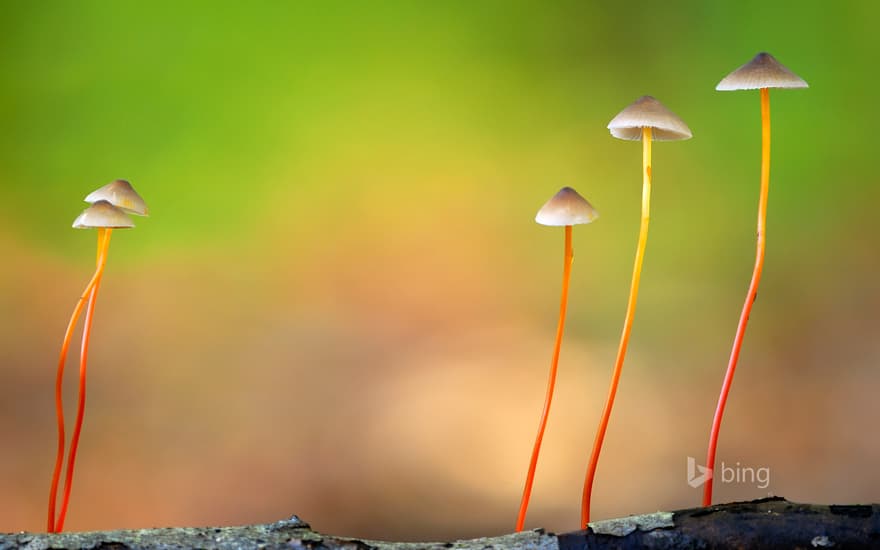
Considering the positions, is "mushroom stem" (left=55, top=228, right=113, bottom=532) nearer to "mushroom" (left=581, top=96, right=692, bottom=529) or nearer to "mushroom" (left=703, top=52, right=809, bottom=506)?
"mushroom" (left=581, top=96, right=692, bottom=529)

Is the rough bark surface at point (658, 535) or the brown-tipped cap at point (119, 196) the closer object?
the rough bark surface at point (658, 535)

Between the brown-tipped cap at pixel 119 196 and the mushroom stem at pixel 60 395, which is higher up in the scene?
the brown-tipped cap at pixel 119 196

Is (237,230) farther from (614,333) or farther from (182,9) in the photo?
(614,333)

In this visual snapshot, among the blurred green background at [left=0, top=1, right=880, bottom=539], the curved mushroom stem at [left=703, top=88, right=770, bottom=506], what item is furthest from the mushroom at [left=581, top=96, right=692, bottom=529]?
the blurred green background at [left=0, top=1, right=880, bottom=539]

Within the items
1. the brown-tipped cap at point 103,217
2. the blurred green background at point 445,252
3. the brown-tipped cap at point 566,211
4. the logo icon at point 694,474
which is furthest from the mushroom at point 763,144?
the blurred green background at point 445,252

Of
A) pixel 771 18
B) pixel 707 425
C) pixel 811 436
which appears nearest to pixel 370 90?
pixel 771 18

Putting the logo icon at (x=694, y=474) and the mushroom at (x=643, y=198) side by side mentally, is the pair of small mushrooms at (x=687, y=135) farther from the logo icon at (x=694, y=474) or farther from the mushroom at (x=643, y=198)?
the logo icon at (x=694, y=474)
